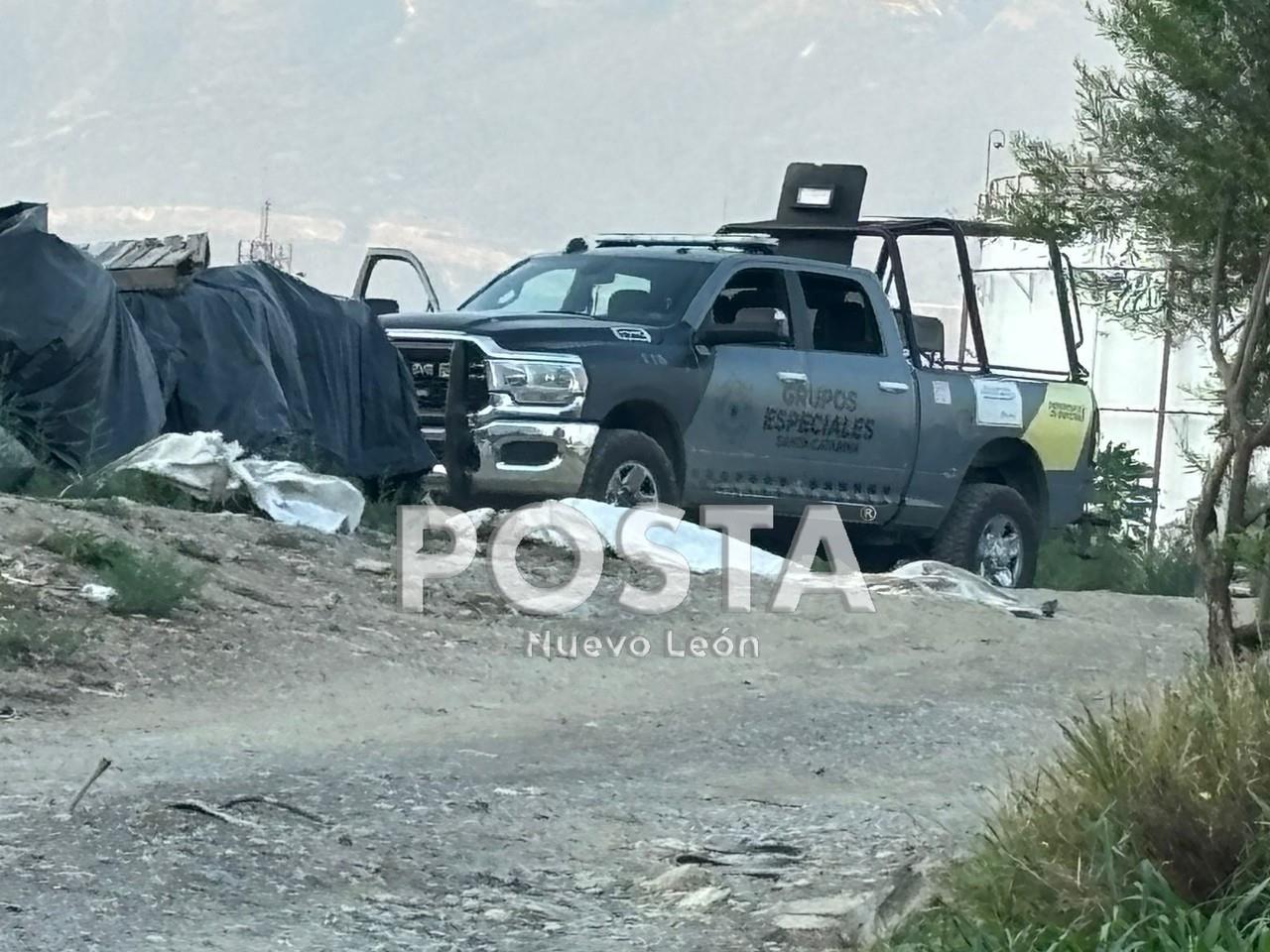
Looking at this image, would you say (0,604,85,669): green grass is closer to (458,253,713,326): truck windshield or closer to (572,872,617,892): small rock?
(572,872,617,892): small rock

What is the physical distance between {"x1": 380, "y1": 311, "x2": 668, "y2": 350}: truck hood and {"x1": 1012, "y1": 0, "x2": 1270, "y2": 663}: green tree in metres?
4.63

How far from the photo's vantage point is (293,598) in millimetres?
10648

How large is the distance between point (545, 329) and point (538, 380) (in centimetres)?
46

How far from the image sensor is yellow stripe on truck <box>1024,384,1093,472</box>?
1499cm

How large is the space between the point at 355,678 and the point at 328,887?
12.5 ft

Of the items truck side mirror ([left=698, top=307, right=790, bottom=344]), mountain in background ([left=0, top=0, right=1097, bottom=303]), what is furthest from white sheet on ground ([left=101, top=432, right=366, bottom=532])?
mountain in background ([left=0, top=0, right=1097, bottom=303])

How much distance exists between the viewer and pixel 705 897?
5816 mm

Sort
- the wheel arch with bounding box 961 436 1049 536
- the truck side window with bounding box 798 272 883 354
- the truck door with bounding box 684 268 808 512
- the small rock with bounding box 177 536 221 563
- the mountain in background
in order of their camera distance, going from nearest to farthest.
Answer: the small rock with bounding box 177 536 221 563 → the truck door with bounding box 684 268 808 512 → the truck side window with bounding box 798 272 883 354 → the wheel arch with bounding box 961 436 1049 536 → the mountain in background

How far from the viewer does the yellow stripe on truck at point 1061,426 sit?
15.0m

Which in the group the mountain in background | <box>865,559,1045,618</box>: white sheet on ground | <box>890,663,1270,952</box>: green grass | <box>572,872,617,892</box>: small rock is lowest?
<box>572,872,617,892</box>: small rock

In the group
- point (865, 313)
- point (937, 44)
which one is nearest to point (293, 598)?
point (865, 313)

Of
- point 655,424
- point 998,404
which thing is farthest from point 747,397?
point 998,404

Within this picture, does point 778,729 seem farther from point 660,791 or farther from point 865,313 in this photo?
point 865,313

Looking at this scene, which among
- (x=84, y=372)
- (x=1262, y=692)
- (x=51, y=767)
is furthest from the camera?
(x=84, y=372)
